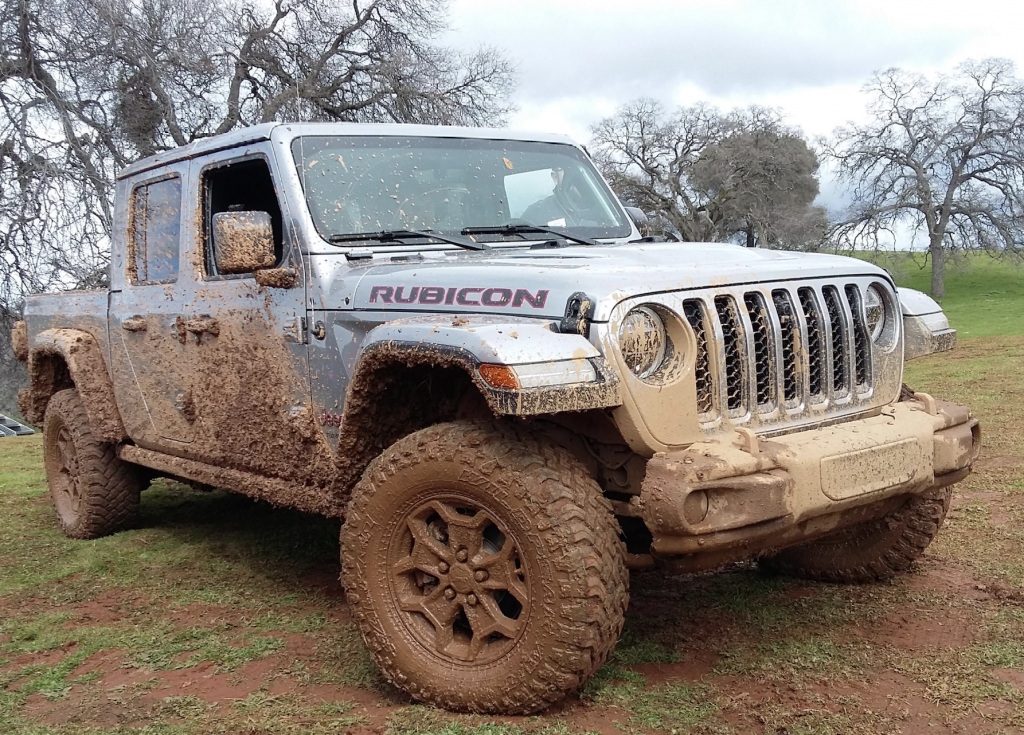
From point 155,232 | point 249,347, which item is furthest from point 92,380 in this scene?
point 249,347

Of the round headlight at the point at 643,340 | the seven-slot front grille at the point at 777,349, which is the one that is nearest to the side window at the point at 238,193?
the round headlight at the point at 643,340

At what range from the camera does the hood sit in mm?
3416

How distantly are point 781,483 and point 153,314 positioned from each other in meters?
3.33

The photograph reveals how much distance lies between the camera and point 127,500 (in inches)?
243

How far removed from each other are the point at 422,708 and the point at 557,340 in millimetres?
1310

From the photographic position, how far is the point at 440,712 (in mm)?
3451

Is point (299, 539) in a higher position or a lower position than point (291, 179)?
lower

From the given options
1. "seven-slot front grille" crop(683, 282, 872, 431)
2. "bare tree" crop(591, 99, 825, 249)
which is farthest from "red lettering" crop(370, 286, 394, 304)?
"bare tree" crop(591, 99, 825, 249)

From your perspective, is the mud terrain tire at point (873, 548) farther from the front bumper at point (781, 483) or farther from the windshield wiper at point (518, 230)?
the windshield wiper at point (518, 230)

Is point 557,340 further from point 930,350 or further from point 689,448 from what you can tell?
point 930,350

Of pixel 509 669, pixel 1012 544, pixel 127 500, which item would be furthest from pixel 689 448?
pixel 127 500

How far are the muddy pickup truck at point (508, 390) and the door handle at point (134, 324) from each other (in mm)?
33

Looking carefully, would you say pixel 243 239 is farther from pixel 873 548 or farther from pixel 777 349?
A: pixel 873 548

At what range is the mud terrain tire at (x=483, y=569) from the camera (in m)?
3.21
